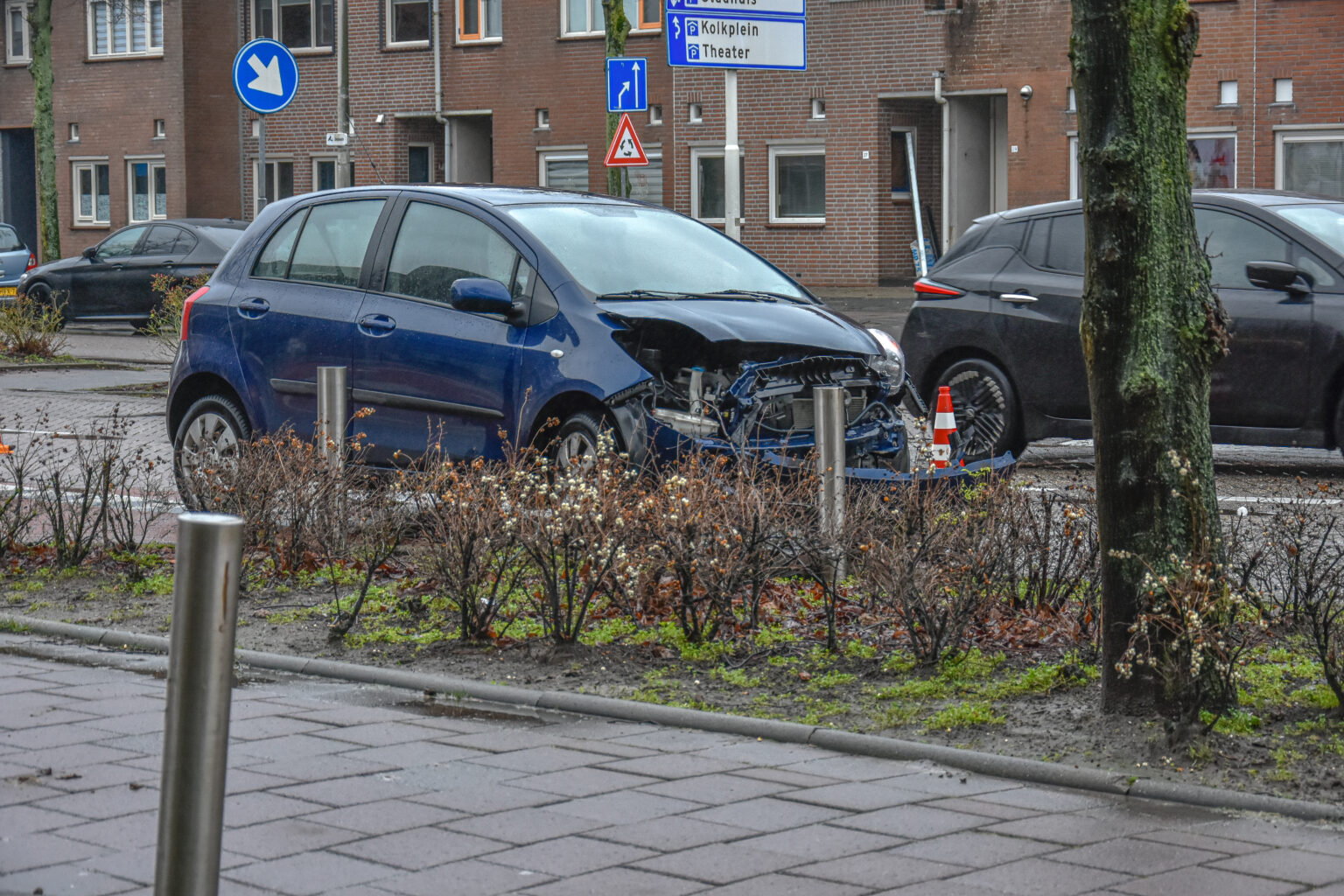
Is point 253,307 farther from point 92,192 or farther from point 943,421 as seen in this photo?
point 92,192

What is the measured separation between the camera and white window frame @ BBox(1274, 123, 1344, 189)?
2884cm

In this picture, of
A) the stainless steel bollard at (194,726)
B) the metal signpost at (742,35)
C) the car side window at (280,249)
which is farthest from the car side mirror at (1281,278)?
the stainless steel bollard at (194,726)

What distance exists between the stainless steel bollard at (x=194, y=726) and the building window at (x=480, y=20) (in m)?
35.9

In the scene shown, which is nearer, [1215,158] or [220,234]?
[220,234]

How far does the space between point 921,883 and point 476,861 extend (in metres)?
1.02

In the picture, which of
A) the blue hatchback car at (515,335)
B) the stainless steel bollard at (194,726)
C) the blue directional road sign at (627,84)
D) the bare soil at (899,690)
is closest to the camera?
the stainless steel bollard at (194,726)

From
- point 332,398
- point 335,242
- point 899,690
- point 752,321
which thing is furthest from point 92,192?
point 899,690

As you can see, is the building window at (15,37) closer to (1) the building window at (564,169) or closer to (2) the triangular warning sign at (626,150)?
(1) the building window at (564,169)

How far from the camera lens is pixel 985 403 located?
480 inches

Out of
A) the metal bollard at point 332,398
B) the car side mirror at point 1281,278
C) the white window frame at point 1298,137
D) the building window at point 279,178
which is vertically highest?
the building window at point 279,178

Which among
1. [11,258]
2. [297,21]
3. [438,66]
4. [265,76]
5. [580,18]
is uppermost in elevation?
[297,21]

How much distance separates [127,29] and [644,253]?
36.5 m

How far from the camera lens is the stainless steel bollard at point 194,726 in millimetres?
3102

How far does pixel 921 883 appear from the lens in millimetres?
4168
